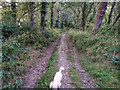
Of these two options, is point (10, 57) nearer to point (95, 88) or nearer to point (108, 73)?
point (95, 88)

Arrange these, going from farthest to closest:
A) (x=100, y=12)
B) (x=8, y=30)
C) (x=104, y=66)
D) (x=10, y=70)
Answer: (x=100, y=12) → (x=8, y=30) → (x=104, y=66) → (x=10, y=70)

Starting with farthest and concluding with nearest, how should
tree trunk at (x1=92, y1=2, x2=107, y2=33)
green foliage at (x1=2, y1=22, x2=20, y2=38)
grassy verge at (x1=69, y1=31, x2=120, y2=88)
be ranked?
1. tree trunk at (x1=92, y1=2, x2=107, y2=33)
2. green foliage at (x1=2, y1=22, x2=20, y2=38)
3. grassy verge at (x1=69, y1=31, x2=120, y2=88)

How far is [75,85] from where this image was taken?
4.50m

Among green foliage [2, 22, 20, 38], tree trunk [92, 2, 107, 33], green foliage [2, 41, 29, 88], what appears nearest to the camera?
green foliage [2, 41, 29, 88]

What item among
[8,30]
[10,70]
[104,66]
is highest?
[8,30]

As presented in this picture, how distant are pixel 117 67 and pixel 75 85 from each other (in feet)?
10.6

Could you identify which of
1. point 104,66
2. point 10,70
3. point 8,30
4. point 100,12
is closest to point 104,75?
point 104,66

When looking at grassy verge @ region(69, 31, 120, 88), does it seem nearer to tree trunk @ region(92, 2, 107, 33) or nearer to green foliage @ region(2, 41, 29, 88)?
tree trunk @ region(92, 2, 107, 33)

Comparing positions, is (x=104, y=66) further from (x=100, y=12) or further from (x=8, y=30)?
(x=8, y=30)

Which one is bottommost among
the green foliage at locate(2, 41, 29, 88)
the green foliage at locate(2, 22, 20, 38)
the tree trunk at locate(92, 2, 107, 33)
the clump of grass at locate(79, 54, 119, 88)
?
the clump of grass at locate(79, 54, 119, 88)

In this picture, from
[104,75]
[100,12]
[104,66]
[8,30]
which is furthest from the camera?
[100,12]

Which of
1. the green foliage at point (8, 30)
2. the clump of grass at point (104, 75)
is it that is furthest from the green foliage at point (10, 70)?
the clump of grass at point (104, 75)

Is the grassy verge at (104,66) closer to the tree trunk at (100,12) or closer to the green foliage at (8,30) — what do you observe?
the tree trunk at (100,12)

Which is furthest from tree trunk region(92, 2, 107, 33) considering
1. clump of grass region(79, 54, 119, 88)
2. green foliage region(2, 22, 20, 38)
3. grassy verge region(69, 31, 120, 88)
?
green foliage region(2, 22, 20, 38)
